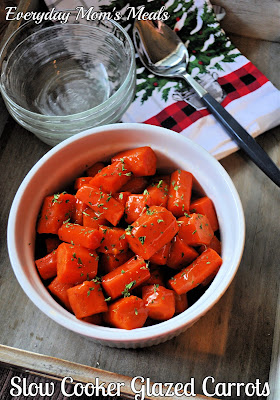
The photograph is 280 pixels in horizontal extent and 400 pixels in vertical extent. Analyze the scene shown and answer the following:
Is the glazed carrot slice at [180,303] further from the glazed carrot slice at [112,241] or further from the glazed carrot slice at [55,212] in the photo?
the glazed carrot slice at [55,212]

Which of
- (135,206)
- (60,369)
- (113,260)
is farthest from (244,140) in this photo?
(60,369)

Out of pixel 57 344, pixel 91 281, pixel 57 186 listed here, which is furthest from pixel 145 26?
pixel 57 344

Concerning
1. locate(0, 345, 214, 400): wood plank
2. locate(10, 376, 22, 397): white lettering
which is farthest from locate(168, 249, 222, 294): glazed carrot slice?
locate(10, 376, 22, 397): white lettering

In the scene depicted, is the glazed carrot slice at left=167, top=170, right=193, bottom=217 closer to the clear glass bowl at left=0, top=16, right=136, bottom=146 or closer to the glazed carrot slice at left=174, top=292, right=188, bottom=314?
the glazed carrot slice at left=174, top=292, right=188, bottom=314

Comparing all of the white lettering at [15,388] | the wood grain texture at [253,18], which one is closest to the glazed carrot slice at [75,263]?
the white lettering at [15,388]

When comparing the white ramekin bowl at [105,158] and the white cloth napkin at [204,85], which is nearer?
the white ramekin bowl at [105,158]

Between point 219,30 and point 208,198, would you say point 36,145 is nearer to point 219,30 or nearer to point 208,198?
point 208,198
